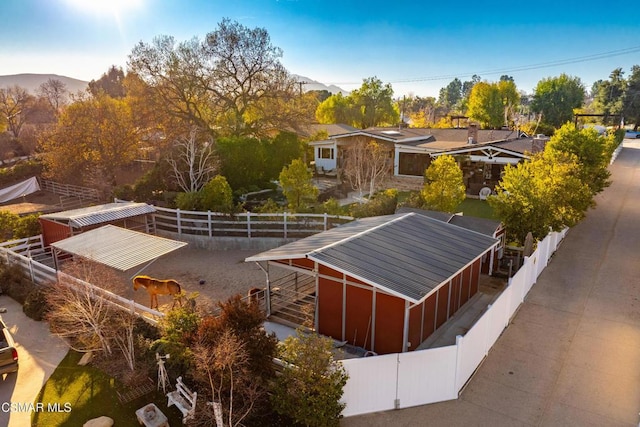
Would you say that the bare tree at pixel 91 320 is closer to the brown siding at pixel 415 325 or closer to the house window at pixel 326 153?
the brown siding at pixel 415 325

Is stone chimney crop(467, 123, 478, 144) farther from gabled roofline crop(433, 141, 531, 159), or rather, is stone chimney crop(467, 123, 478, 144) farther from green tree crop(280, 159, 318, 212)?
green tree crop(280, 159, 318, 212)

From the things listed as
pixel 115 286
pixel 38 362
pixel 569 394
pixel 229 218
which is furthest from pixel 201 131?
pixel 569 394

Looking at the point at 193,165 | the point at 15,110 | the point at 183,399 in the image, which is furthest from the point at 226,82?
the point at 15,110

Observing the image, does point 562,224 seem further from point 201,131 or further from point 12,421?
point 201,131

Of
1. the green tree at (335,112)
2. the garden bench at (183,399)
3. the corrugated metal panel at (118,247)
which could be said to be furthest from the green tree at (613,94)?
the garden bench at (183,399)

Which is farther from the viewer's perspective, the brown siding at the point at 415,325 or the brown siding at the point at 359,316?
the brown siding at the point at 359,316

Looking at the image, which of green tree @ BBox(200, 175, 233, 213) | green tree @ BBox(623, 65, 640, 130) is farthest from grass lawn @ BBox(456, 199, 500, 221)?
green tree @ BBox(623, 65, 640, 130)
